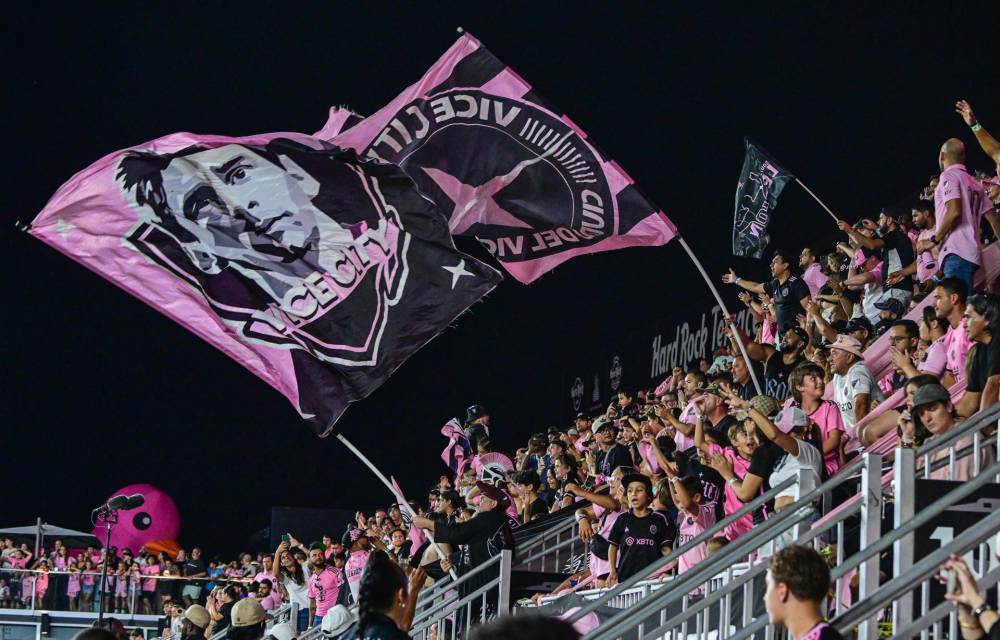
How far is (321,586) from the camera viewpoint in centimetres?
1449

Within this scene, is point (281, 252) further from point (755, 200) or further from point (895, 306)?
point (755, 200)

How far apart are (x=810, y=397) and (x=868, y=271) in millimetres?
4308

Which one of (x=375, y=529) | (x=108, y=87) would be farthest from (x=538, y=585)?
(x=108, y=87)

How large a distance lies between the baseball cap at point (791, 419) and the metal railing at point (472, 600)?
98.8 inches

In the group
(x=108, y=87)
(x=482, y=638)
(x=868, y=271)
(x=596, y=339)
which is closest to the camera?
(x=482, y=638)

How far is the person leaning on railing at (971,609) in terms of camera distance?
433 centimetres

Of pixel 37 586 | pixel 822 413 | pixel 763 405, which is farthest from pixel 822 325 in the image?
pixel 37 586

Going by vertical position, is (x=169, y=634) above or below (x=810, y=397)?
above

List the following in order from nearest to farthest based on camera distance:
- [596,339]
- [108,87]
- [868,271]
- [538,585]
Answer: [538,585] < [868,271] < [596,339] < [108,87]

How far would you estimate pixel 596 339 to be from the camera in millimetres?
28156

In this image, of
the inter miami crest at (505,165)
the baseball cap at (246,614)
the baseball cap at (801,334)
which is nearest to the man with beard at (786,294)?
the baseball cap at (801,334)

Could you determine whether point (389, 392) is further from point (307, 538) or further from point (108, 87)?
point (108, 87)

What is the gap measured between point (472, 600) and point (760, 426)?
3.57 m

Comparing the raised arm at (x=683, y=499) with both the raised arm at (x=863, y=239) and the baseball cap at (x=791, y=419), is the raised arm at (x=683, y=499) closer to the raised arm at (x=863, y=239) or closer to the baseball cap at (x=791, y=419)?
the baseball cap at (x=791, y=419)
